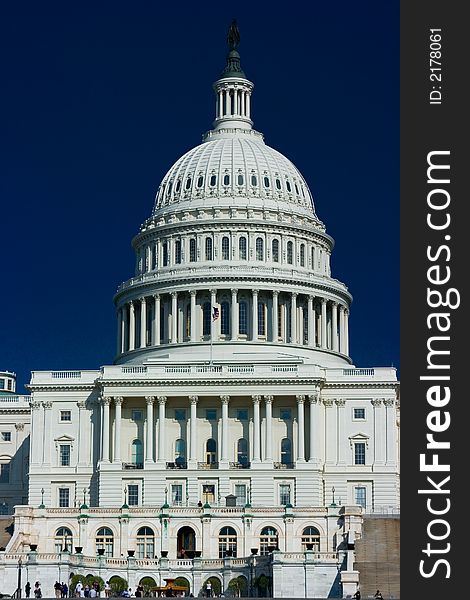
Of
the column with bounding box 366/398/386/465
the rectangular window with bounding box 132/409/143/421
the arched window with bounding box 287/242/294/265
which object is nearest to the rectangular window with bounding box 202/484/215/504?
the rectangular window with bounding box 132/409/143/421

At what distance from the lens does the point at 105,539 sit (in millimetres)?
123000

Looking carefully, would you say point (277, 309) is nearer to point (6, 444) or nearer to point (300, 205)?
point (300, 205)

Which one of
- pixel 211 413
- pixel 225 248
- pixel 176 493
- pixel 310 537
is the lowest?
pixel 310 537

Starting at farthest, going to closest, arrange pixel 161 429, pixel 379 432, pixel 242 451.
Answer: pixel 379 432
pixel 242 451
pixel 161 429

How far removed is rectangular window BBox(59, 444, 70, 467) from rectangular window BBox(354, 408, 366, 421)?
2742 cm

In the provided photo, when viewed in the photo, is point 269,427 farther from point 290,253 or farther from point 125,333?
point 290,253

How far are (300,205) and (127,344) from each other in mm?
24998

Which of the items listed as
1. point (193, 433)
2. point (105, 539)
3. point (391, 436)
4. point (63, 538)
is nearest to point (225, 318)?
point (193, 433)

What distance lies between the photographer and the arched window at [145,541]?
400 ft

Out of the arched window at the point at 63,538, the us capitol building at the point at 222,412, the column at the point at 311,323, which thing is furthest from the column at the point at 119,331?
the arched window at the point at 63,538

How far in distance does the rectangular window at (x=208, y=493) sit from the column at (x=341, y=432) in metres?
12.7

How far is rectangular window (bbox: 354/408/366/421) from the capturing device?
147500 millimetres

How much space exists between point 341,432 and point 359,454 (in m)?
2.69

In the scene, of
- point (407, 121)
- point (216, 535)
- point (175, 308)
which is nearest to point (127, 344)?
point (175, 308)
